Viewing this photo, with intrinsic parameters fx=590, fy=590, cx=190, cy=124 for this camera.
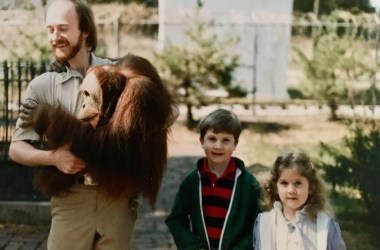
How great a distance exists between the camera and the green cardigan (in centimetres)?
255

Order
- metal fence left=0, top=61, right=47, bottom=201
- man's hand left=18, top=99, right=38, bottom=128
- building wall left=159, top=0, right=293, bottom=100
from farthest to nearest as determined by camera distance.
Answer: building wall left=159, top=0, right=293, bottom=100 < metal fence left=0, top=61, right=47, bottom=201 < man's hand left=18, top=99, right=38, bottom=128

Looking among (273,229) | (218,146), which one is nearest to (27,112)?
(218,146)

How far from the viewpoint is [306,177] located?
2492 mm

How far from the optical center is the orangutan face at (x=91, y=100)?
206 cm

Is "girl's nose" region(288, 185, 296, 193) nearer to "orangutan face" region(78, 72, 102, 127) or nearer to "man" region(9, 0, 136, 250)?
"man" region(9, 0, 136, 250)

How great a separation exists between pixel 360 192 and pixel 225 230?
9.38 feet

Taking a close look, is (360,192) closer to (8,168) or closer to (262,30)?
(8,168)

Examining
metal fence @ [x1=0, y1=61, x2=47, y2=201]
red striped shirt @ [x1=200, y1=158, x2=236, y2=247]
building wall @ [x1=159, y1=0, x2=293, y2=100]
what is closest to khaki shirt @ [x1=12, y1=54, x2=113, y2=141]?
red striped shirt @ [x1=200, y1=158, x2=236, y2=247]

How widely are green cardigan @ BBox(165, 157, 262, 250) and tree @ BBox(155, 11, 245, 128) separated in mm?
5952

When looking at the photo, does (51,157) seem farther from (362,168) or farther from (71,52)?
(362,168)

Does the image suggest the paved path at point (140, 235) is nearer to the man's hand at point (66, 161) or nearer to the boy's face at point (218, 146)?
the boy's face at point (218, 146)

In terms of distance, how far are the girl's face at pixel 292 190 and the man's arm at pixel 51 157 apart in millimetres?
873

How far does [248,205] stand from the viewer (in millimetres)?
2584

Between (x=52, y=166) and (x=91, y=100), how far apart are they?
0.30 metres
